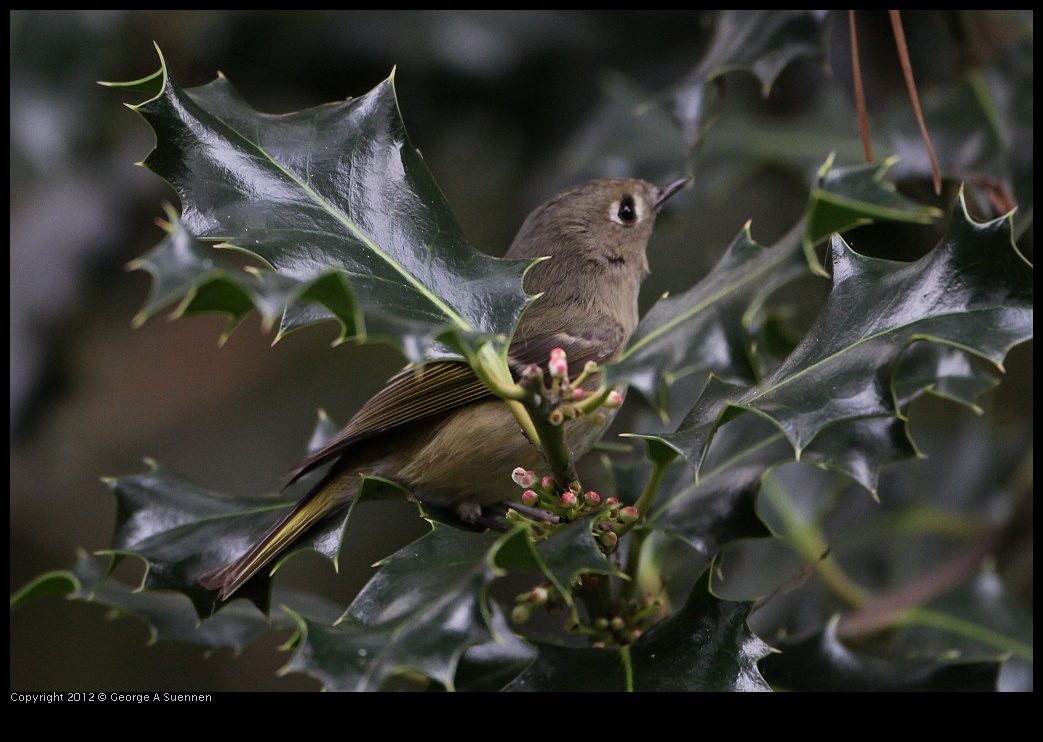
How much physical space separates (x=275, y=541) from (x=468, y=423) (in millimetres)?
609

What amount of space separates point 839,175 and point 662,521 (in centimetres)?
88

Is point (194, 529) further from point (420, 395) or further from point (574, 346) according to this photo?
point (574, 346)

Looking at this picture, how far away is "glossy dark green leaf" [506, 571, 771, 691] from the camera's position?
170 centimetres

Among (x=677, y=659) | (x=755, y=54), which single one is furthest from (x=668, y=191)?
(x=677, y=659)

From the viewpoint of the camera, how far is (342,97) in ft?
13.5

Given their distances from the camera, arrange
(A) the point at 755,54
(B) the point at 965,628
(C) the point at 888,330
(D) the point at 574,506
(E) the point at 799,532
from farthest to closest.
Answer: (E) the point at 799,532 < (B) the point at 965,628 < (A) the point at 755,54 < (D) the point at 574,506 < (C) the point at 888,330

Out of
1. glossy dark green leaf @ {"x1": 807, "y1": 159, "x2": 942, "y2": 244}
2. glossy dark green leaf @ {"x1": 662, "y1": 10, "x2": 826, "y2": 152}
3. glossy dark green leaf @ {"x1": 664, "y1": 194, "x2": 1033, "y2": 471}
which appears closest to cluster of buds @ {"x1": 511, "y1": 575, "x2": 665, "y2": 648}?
glossy dark green leaf @ {"x1": 664, "y1": 194, "x2": 1033, "y2": 471}

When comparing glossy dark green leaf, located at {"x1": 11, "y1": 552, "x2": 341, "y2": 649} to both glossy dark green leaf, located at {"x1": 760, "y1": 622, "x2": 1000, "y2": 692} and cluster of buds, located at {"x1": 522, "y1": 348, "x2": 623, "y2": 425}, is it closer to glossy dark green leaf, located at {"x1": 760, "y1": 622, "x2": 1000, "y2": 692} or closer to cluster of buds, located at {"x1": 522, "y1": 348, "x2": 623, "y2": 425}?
cluster of buds, located at {"x1": 522, "y1": 348, "x2": 623, "y2": 425}

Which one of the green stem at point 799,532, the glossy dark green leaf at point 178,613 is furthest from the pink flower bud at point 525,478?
the green stem at point 799,532

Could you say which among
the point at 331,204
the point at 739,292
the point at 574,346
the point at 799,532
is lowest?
the point at 799,532

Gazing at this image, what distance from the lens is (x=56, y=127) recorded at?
3.85 m

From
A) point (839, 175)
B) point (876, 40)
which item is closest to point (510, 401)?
point (839, 175)

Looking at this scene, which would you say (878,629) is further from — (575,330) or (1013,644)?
(575,330)

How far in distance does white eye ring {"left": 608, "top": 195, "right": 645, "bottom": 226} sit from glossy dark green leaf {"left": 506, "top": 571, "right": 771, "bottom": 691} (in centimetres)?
172
